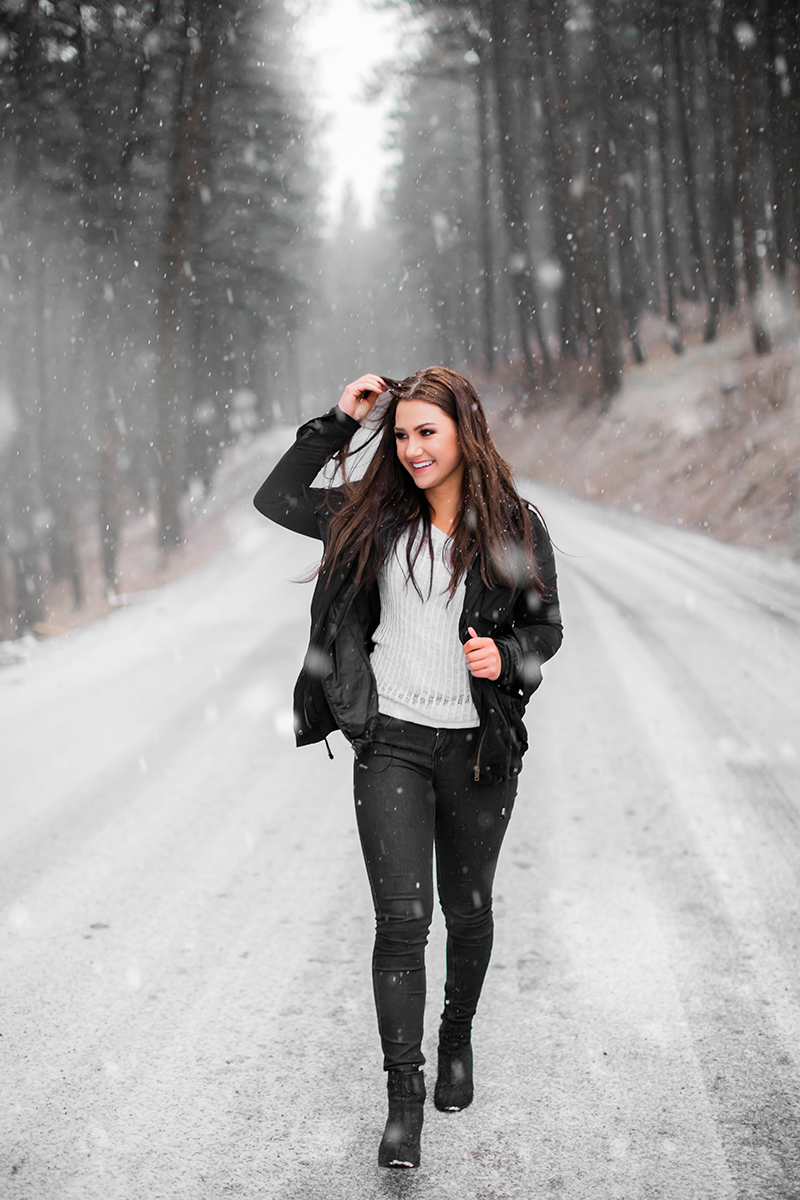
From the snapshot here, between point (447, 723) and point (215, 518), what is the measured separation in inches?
794

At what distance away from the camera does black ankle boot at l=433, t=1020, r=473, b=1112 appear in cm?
265

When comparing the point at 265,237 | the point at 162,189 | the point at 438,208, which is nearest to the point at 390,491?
the point at 162,189

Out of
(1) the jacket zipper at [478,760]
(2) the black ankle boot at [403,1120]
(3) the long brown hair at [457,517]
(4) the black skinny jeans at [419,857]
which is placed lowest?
(2) the black ankle boot at [403,1120]

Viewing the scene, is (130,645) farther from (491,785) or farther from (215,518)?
(215,518)

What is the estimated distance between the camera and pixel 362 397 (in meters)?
2.71

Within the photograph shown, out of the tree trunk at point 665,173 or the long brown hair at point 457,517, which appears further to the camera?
the tree trunk at point 665,173

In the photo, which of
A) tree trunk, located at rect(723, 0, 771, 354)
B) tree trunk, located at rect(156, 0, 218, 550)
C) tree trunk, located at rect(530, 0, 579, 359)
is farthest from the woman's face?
tree trunk, located at rect(530, 0, 579, 359)

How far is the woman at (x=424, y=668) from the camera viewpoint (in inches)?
97.4

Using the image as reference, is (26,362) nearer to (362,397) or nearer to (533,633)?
(362,397)

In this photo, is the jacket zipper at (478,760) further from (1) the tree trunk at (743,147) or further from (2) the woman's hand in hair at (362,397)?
(1) the tree trunk at (743,147)

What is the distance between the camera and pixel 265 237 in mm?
28312

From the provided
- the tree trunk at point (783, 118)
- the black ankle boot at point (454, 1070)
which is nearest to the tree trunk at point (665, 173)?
the tree trunk at point (783, 118)

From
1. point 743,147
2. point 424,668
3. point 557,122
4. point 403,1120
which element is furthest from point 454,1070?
point 557,122

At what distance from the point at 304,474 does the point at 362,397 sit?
1.02 ft
